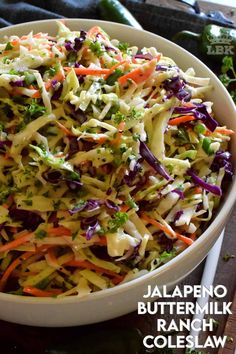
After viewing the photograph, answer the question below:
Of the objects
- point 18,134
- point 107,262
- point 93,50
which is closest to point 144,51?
point 93,50

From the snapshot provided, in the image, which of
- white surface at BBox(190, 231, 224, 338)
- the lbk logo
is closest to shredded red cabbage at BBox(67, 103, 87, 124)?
white surface at BBox(190, 231, 224, 338)

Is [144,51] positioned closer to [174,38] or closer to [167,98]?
[167,98]

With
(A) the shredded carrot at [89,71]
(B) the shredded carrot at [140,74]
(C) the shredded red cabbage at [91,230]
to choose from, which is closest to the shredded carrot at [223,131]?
(B) the shredded carrot at [140,74]

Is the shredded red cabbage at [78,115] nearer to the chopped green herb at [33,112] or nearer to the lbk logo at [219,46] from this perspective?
the chopped green herb at [33,112]

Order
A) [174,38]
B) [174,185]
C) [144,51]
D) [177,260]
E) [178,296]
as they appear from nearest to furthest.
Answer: [177,260], [174,185], [178,296], [144,51], [174,38]

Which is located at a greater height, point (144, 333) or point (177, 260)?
point (177, 260)

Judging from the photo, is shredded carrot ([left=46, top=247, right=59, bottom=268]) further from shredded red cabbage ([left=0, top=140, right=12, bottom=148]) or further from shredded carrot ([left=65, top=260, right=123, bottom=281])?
shredded red cabbage ([left=0, top=140, right=12, bottom=148])
